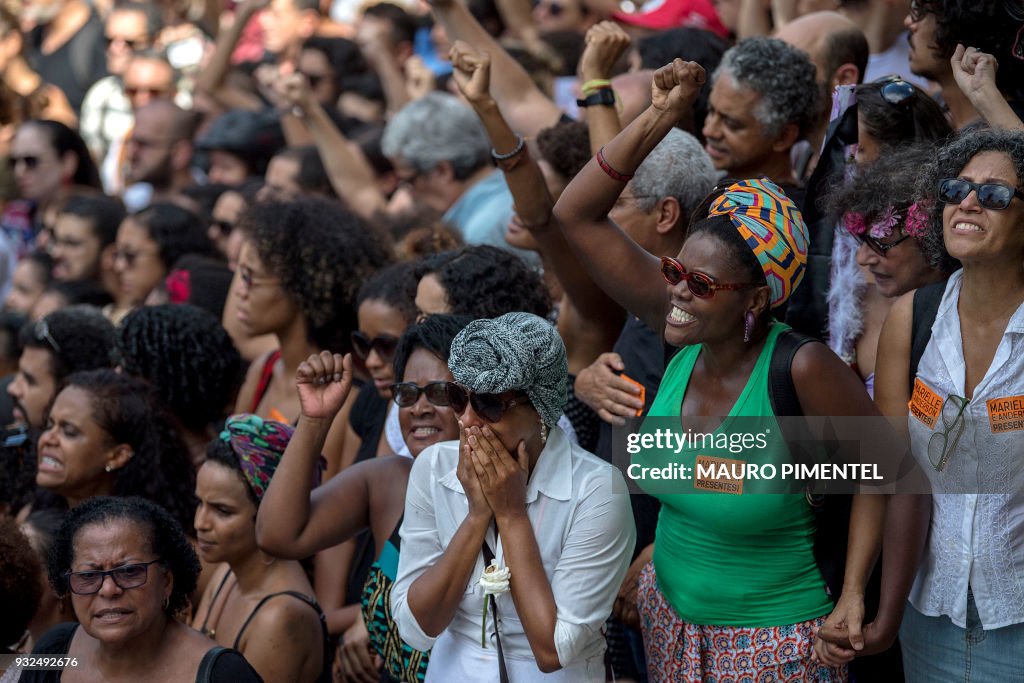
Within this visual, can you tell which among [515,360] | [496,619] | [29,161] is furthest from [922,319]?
[29,161]

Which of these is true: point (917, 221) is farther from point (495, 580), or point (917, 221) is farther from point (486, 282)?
point (495, 580)

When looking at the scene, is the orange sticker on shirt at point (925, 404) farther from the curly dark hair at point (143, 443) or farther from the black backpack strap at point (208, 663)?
the curly dark hair at point (143, 443)

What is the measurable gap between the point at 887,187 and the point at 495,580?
4.97 feet

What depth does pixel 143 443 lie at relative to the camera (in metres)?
4.54

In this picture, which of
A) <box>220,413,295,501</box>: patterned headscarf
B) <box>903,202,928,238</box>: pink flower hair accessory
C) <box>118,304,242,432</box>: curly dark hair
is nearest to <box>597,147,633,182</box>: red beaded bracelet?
<box>903,202,928,238</box>: pink flower hair accessory

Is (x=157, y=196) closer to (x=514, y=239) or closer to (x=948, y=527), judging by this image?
(x=514, y=239)

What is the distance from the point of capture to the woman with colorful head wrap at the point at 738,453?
310cm

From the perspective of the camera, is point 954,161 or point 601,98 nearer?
point 954,161

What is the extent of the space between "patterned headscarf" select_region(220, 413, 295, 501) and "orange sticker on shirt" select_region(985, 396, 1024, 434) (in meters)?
2.03

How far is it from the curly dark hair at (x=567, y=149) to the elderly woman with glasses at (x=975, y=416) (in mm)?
1517

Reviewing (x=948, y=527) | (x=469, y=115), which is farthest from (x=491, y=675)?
(x=469, y=115)

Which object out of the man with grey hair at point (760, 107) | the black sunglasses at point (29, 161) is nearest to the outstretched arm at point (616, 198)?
the man with grey hair at point (760, 107)

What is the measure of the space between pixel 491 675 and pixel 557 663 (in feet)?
0.61

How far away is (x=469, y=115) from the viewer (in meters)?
6.41
